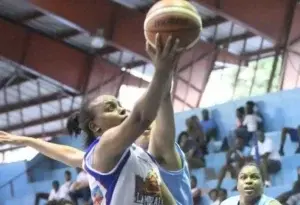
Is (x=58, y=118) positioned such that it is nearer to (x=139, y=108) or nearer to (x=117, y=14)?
(x=117, y=14)

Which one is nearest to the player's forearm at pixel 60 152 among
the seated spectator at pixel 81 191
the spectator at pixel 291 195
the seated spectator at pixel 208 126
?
the spectator at pixel 291 195

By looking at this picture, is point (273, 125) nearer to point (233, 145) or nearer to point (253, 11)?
point (233, 145)

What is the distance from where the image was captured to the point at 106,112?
250 centimetres

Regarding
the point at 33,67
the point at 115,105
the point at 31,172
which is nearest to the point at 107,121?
the point at 115,105

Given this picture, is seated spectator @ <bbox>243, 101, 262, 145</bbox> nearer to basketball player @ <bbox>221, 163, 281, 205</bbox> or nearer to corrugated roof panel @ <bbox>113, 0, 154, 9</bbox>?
corrugated roof panel @ <bbox>113, 0, 154, 9</bbox>

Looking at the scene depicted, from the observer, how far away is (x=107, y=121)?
249 centimetres

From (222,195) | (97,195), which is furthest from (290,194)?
(97,195)

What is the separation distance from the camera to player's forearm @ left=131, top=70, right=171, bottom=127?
214 cm

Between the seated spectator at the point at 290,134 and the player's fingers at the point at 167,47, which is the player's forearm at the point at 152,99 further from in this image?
the seated spectator at the point at 290,134

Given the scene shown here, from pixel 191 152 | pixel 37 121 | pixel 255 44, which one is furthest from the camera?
pixel 37 121

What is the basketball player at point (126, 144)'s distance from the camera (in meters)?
2.15

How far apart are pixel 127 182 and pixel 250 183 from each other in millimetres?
2007

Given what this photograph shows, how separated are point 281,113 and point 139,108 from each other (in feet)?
24.7

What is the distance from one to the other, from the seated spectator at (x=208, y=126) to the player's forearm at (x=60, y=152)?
7035 mm
